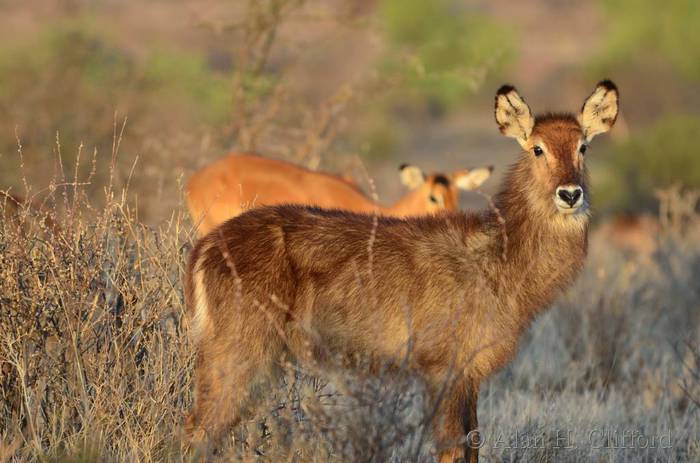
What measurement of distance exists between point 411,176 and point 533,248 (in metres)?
5.00

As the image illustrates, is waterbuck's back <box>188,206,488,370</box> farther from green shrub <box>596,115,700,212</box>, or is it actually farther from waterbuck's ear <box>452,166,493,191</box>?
green shrub <box>596,115,700,212</box>

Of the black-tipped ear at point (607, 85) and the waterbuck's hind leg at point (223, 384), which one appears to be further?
the black-tipped ear at point (607, 85)

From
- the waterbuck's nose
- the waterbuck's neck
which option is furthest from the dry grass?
the waterbuck's nose

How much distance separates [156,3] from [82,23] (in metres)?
46.7

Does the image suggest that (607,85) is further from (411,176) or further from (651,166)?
(651,166)

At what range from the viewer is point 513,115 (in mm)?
5891

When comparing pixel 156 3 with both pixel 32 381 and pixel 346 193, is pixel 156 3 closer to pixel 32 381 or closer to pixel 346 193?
pixel 346 193

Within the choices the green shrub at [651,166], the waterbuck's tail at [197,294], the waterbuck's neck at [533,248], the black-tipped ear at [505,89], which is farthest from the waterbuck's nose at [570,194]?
the green shrub at [651,166]

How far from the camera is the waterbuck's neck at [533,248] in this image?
5445mm

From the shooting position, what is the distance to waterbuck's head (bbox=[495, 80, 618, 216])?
18.3 ft

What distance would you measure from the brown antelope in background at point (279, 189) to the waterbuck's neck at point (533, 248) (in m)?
3.89

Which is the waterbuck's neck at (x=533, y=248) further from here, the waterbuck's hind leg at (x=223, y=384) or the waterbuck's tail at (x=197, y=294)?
the waterbuck's tail at (x=197, y=294)

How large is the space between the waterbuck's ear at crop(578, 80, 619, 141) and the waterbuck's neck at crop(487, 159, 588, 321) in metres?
0.51

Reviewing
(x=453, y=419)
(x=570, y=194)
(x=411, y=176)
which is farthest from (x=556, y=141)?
(x=411, y=176)
